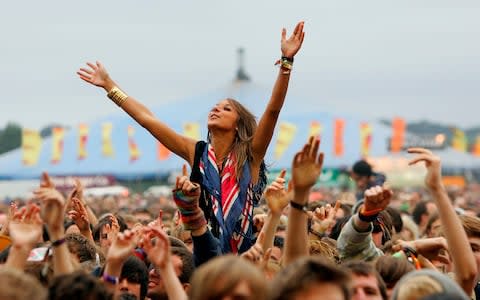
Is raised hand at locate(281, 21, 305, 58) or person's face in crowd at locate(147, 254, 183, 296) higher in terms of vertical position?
raised hand at locate(281, 21, 305, 58)

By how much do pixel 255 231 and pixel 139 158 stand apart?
36624 mm

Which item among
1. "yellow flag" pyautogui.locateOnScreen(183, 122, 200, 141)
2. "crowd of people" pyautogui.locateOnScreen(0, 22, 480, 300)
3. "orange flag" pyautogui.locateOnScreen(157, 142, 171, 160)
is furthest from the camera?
"orange flag" pyautogui.locateOnScreen(157, 142, 171, 160)

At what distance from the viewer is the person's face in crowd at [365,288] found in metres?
5.59

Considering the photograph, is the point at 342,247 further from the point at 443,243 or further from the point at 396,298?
the point at 396,298

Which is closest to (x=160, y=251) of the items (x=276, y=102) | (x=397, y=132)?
(x=276, y=102)

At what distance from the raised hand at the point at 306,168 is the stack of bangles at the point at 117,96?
2.43 meters

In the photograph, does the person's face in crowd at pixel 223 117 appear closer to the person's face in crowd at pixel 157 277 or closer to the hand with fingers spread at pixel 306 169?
the person's face in crowd at pixel 157 277

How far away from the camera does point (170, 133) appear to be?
749 centimetres

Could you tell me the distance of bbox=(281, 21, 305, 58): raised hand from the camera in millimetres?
7348

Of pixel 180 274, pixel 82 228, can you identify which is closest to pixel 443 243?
pixel 180 274

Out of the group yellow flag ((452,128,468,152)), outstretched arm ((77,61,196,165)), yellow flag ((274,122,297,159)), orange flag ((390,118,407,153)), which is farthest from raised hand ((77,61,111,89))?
yellow flag ((452,128,468,152))

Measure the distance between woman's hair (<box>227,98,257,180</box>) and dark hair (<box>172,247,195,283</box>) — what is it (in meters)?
0.62

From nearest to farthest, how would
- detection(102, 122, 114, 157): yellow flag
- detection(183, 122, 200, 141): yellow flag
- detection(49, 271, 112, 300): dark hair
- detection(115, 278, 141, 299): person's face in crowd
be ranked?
detection(49, 271, 112, 300): dark hair
detection(115, 278, 141, 299): person's face in crowd
detection(183, 122, 200, 141): yellow flag
detection(102, 122, 114, 157): yellow flag

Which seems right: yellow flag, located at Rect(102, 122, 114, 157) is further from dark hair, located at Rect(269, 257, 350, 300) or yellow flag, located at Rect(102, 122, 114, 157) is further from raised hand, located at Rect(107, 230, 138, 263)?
dark hair, located at Rect(269, 257, 350, 300)
